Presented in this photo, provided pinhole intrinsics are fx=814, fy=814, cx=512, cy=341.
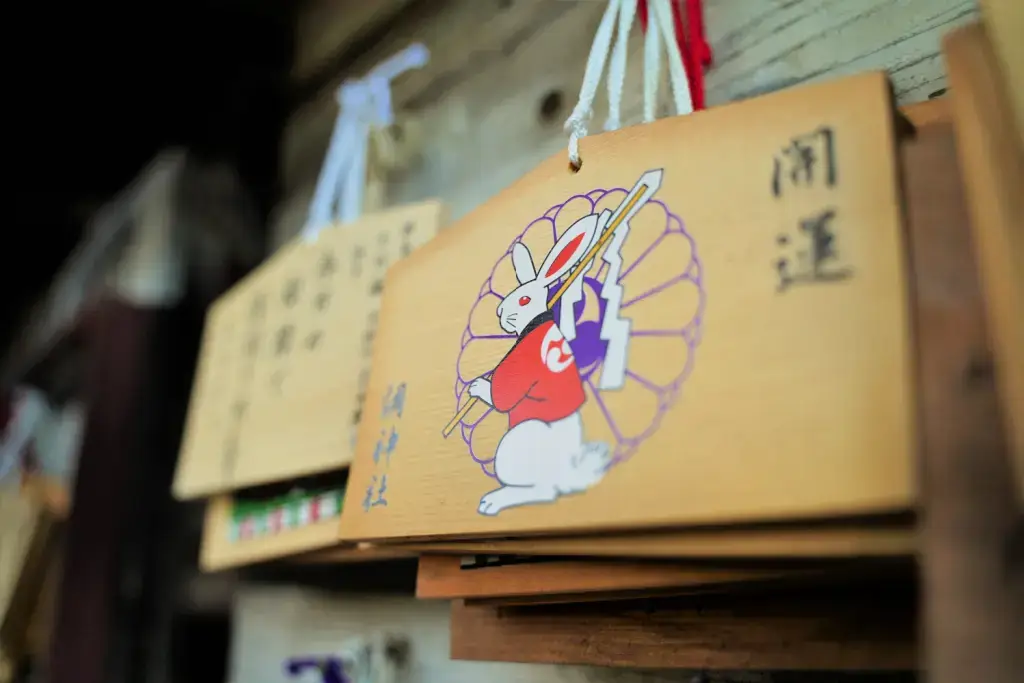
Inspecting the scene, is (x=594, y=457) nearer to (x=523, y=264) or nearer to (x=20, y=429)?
(x=523, y=264)

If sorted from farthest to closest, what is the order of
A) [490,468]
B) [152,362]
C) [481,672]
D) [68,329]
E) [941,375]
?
[68,329]
[152,362]
[481,672]
[490,468]
[941,375]

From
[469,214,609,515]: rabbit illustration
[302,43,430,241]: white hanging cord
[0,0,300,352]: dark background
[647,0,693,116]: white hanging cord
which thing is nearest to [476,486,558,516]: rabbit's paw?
[469,214,609,515]: rabbit illustration

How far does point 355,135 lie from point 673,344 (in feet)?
1.55

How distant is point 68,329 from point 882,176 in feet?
3.43

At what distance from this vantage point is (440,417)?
0.41m

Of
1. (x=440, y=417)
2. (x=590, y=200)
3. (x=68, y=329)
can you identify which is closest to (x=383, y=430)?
(x=440, y=417)

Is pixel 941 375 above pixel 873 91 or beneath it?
beneath

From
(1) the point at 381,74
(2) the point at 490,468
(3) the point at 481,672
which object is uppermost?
(1) the point at 381,74

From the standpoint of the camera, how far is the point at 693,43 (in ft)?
1.63

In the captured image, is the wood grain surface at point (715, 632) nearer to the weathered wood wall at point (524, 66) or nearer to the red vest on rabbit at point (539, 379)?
the red vest on rabbit at point (539, 379)

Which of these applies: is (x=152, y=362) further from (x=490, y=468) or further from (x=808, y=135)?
(x=808, y=135)

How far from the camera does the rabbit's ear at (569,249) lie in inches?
14.8

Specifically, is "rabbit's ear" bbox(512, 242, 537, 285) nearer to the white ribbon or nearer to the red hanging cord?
the red hanging cord

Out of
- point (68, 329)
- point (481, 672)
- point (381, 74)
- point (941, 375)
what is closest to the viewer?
point (941, 375)
